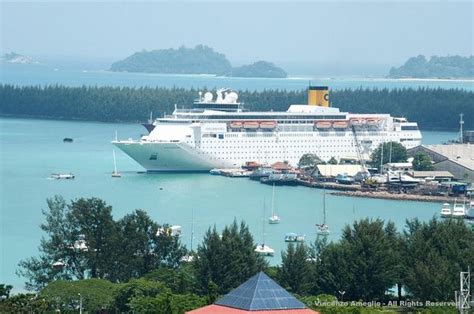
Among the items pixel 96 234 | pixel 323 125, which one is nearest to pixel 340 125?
pixel 323 125

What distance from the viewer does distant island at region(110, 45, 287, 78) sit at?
145000 millimetres

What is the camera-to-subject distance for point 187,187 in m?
35.8

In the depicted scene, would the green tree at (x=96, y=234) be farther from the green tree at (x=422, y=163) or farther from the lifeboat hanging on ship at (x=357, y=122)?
the lifeboat hanging on ship at (x=357, y=122)

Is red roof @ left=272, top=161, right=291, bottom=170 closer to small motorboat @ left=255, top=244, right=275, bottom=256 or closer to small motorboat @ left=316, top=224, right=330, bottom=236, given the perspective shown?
small motorboat @ left=316, top=224, right=330, bottom=236

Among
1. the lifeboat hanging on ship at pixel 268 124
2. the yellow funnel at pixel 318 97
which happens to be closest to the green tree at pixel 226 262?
the lifeboat hanging on ship at pixel 268 124

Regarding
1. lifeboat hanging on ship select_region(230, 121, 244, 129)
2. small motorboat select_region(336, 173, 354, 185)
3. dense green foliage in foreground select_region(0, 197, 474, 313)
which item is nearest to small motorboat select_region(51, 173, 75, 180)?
small motorboat select_region(336, 173, 354, 185)

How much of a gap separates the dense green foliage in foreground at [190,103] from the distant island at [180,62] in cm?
7627

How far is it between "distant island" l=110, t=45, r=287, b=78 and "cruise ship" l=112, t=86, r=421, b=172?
95.1 m

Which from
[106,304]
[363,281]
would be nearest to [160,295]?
[106,304]

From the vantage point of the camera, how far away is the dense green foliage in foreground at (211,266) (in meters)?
17.8

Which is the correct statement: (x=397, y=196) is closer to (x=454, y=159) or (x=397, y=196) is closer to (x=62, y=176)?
(x=454, y=159)

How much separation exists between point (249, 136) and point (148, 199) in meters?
9.50

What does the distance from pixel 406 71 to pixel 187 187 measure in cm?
9330

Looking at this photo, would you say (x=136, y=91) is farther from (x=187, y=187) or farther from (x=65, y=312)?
(x=65, y=312)
